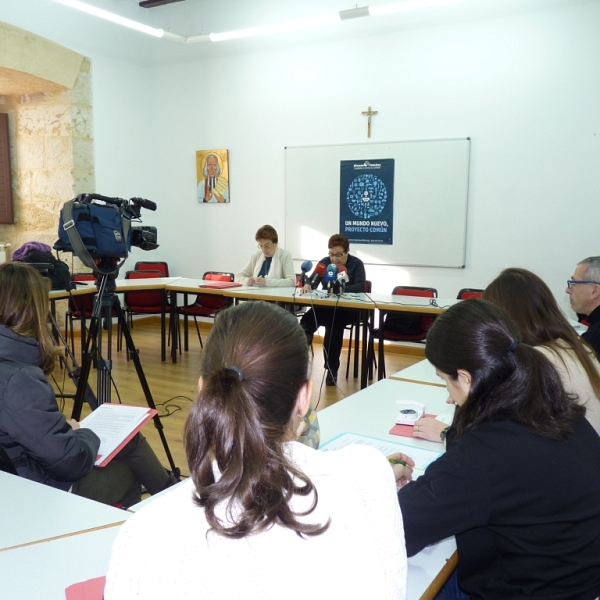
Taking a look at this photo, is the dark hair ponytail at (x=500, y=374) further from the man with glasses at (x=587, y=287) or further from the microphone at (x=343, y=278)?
the microphone at (x=343, y=278)

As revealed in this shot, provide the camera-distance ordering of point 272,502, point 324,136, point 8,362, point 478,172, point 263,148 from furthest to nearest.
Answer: point 263,148
point 324,136
point 478,172
point 8,362
point 272,502

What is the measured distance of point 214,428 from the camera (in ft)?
2.65

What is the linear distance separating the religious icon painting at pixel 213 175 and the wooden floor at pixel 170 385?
1763 millimetres

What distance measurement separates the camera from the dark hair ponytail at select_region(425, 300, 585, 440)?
1206mm

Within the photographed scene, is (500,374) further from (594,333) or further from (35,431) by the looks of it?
(594,333)

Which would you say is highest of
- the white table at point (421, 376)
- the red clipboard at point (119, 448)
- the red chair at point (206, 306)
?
the white table at point (421, 376)

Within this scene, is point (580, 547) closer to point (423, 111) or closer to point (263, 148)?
point (423, 111)

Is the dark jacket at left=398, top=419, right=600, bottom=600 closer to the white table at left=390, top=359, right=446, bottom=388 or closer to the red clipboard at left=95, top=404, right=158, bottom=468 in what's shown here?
the red clipboard at left=95, top=404, right=158, bottom=468

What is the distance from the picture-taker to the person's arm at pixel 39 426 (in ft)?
5.48

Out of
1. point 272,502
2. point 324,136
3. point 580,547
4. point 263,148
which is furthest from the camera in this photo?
point 263,148

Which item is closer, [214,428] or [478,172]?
[214,428]

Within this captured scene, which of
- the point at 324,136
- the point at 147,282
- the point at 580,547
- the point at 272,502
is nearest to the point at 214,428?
the point at 272,502

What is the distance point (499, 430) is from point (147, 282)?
485cm

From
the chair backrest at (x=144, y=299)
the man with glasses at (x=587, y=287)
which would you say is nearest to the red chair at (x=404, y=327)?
the man with glasses at (x=587, y=287)
